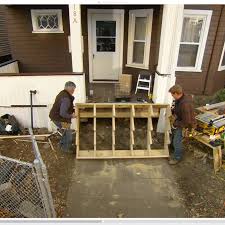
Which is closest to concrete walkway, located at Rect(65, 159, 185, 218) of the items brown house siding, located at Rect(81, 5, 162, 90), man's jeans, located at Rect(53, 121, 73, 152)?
man's jeans, located at Rect(53, 121, 73, 152)

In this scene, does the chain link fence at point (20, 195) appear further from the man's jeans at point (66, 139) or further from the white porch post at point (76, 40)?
the white porch post at point (76, 40)

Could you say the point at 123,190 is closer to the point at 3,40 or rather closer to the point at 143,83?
the point at 143,83

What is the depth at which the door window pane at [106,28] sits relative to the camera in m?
7.59

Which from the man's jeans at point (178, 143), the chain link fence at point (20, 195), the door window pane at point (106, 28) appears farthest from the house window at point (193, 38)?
the chain link fence at point (20, 195)

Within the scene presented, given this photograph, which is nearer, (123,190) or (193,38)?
(123,190)

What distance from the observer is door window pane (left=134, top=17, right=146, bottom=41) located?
724 centimetres

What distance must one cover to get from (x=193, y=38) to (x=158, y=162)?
4.73 m

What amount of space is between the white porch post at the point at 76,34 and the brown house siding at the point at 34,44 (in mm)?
2867

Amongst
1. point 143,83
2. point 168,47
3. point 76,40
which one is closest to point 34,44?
point 76,40

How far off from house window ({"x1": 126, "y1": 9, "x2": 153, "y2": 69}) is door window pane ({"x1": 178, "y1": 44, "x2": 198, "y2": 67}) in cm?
127

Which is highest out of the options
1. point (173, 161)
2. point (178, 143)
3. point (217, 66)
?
point (217, 66)

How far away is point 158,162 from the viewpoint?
5012 mm

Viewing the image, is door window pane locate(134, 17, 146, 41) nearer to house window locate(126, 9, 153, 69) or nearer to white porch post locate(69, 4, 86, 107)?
house window locate(126, 9, 153, 69)

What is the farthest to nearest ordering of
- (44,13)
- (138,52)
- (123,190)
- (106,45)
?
(106,45) → (138,52) → (44,13) → (123,190)
